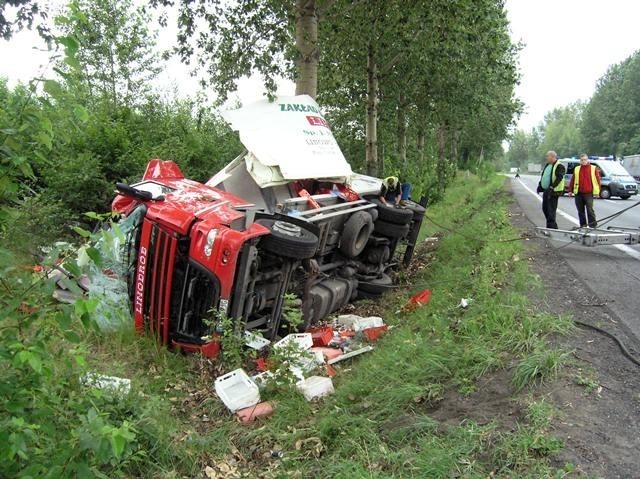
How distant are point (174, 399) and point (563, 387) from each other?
2754 millimetres

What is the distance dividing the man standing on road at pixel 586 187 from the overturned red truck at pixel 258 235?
169 inches

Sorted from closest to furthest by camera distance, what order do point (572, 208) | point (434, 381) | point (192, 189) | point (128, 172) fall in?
point (434, 381)
point (192, 189)
point (128, 172)
point (572, 208)

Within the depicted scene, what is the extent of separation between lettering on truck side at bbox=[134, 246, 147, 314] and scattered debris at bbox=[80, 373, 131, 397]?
981 mm

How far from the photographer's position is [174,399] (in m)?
4.09

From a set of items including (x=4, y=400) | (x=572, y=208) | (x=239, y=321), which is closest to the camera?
(x=4, y=400)

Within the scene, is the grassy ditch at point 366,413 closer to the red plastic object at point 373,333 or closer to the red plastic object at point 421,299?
the red plastic object at point 373,333

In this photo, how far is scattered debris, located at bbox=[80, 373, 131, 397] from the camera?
351 cm

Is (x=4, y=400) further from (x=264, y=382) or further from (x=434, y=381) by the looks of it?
(x=434, y=381)

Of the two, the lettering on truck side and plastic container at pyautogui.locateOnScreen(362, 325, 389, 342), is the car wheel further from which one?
the lettering on truck side

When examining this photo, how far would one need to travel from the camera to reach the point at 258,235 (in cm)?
460

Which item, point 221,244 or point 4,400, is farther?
point 221,244


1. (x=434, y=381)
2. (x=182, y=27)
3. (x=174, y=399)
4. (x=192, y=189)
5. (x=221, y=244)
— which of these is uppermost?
(x=182, y=27)

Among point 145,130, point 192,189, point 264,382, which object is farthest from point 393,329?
point 145,130

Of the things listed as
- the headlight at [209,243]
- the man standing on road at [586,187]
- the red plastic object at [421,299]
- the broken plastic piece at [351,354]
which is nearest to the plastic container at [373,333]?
the broken plastic piece at [351,354]
